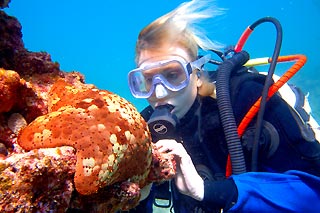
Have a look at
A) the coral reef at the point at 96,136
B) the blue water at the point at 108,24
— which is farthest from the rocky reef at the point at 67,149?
the blue water at the point at 108,24

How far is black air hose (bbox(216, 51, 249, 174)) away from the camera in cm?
258

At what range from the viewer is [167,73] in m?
3.46

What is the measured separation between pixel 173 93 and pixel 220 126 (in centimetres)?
68

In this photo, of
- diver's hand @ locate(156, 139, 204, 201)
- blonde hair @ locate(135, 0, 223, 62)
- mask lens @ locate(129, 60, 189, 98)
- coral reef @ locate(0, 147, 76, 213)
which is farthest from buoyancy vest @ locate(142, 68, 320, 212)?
coral reef @ locate(0, 147, 76, 213)

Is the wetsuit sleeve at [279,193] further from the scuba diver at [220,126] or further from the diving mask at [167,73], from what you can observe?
the diving mask at [167,73]

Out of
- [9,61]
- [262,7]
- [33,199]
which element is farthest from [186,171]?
[262,7]

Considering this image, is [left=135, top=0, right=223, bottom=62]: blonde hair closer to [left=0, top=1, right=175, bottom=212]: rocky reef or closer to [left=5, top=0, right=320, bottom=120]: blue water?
[left=0, top=1, right=175, bottom=212]: rocky reef

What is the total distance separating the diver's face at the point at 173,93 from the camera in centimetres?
330

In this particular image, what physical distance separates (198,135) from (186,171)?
94 cm

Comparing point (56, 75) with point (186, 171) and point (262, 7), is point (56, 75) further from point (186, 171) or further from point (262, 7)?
point (262, 7)

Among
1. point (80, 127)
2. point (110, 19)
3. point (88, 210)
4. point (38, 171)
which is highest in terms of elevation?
point (110, 19)

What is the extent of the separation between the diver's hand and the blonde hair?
5.09 ft

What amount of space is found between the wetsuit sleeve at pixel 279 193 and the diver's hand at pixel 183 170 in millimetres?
320

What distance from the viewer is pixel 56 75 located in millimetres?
2115
